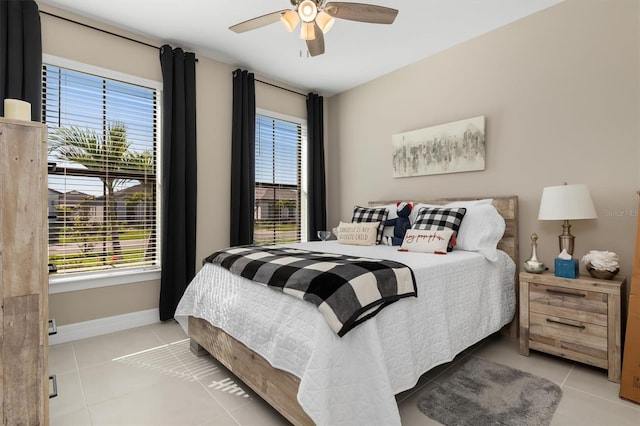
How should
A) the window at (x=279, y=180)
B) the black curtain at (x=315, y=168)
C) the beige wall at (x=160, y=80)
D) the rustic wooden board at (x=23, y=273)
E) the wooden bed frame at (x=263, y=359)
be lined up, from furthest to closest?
the black curtain at (x=315, y=168), the window at (x=279, y=180), the beige wall at (x=160, y=80), the wooden bed frame at (x=263, y=359), the rustic wooden board at (x=23, y=273)

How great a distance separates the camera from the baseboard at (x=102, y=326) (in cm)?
274

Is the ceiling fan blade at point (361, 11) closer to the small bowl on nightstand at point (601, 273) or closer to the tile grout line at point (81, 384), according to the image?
the small bowl on nightstand at point (601, 273)

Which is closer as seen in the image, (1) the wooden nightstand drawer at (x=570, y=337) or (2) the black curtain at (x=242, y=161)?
(1) the wooden nightstand drawer at (x=570, y=337)

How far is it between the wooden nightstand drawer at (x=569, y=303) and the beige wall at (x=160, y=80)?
9.64 feet

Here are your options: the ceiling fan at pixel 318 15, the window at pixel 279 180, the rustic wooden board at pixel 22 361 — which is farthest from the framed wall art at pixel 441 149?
the rustic wooden board at pixel 22 361

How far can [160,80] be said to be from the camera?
3.24 metres

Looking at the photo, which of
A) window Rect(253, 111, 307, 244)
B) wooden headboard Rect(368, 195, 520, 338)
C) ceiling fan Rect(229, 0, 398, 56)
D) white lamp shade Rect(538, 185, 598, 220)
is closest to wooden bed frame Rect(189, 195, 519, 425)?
wooden headboard Rect(368, 195, 520, 338)

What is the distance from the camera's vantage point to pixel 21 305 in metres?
1.37

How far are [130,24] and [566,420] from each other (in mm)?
4160

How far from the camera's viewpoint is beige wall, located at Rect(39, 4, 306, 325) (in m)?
2.76

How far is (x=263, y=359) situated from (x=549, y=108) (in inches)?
113

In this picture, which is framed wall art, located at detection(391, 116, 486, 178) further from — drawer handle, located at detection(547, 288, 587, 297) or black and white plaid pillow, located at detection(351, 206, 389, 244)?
drawer handle, located at detection(547, 288, 587, 297)

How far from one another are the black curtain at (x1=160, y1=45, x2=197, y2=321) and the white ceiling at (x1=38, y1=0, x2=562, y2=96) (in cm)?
30

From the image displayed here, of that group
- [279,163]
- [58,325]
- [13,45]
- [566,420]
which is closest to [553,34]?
[566,420]
